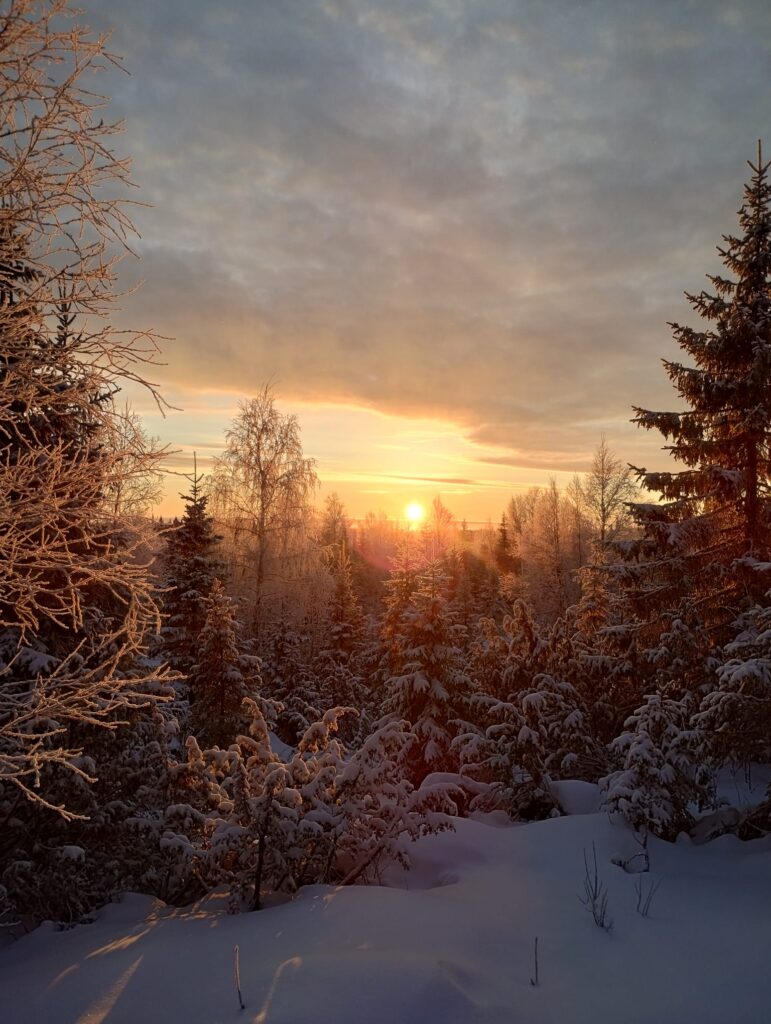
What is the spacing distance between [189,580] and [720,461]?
13.4 m

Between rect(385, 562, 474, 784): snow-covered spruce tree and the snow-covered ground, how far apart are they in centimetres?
393

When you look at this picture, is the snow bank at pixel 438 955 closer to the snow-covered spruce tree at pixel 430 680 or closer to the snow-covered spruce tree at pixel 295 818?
the snow-covered spruce tree at pixel 295 818

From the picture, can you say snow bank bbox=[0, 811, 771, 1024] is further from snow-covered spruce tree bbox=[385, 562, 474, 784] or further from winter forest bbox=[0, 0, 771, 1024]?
snow-covered spruce tree bbox=[385, 562, 474, 784]

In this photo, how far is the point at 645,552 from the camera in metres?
11.7

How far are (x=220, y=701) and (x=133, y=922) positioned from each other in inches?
298

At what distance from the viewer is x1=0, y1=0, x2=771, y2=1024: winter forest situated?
3.74 meters

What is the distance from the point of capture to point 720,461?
11516mm

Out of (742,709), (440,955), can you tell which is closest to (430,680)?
(742,709)

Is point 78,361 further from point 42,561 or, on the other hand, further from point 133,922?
point 133,922

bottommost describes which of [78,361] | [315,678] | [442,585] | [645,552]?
[315,678]

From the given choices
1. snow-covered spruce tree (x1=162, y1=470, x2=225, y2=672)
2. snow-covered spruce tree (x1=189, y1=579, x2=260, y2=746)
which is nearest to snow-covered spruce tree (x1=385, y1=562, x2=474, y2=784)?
snow-covered spruce tree (x1=189, y1=579, x2=260, y2=746)

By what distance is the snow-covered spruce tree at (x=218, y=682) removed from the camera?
13180mm

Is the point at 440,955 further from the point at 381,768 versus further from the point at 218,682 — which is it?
the point at 218,682

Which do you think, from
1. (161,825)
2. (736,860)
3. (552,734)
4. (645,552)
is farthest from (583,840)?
(645,552)
